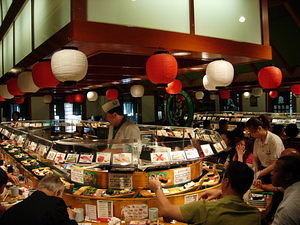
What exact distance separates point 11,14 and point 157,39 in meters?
5.50

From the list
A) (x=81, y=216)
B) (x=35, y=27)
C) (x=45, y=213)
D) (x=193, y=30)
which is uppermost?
(x=35, y=27)

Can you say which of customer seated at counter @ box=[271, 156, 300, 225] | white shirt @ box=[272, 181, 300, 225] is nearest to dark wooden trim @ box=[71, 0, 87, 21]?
customer seated at counter @ box=[271, 156, 300, 225]

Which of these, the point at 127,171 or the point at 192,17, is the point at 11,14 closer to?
the point at 192,17

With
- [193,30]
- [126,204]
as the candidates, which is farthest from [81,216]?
[193,30]

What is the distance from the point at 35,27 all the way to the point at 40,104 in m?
15.3

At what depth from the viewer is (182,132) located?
979 cm

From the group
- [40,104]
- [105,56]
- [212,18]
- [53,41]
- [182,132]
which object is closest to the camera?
[53,41]

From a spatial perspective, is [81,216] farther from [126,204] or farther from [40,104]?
[40,104]

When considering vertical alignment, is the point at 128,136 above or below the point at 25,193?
above

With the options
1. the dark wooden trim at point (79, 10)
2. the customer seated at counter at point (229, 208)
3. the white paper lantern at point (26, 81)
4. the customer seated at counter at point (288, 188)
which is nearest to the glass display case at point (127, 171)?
the customer seated at counter at point (229, 208)

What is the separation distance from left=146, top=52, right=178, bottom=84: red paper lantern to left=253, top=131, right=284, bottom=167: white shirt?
2482 millimetres

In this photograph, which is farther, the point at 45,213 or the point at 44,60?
the point at 44,60

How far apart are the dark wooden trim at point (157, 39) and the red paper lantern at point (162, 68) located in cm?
30

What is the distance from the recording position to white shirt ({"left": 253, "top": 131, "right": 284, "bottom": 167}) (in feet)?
18.1
